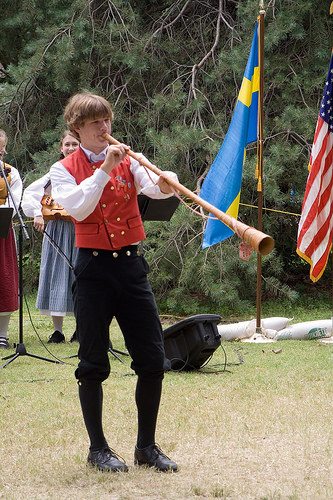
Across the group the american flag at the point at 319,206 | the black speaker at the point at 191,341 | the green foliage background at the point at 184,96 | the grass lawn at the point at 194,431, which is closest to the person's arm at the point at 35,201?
the grass lawn at the point at 194,431

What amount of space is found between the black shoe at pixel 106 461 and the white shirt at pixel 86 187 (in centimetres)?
105

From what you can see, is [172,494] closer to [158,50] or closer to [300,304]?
[300,304]

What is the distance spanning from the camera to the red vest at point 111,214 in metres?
3.23

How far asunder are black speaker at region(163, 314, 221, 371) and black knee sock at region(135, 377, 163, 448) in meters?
2.06

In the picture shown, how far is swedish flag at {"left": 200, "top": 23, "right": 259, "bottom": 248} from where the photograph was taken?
7.25 metres

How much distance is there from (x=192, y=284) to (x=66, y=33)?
3885mm

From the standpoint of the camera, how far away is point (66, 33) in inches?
394

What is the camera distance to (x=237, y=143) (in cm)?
729

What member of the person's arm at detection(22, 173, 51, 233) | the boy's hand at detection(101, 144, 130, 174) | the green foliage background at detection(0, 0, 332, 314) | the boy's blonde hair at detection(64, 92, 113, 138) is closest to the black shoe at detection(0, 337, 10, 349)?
the person's arm at detection(22, 173, 51, 233)

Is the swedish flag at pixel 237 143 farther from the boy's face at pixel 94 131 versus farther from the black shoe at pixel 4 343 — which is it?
the boy's face at pixel 94 131

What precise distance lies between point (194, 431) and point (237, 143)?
13.1ft

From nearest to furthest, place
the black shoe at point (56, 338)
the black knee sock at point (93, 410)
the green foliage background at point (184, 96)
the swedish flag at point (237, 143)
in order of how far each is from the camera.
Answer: the black knee sock at point (93, 410)
the black shoe at point (56, 338)
the swedish flag at point (237, 143)
the green foliage background at point (184, 96)

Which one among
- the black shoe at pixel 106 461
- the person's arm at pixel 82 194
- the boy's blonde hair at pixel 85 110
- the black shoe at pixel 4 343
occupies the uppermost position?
the boy's blonde hair at pixel 85 110

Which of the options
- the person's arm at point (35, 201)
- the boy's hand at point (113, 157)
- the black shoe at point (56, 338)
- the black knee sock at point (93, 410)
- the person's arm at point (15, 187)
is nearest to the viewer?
the boy's hand at point (113, 157)
